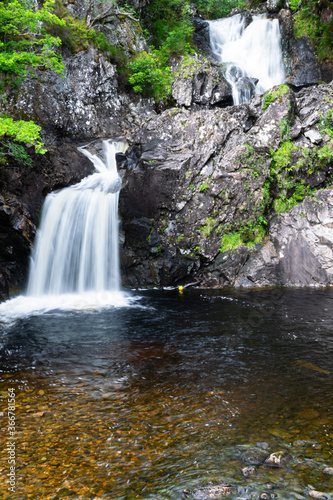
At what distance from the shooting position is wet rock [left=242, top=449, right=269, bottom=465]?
3055 millimetres

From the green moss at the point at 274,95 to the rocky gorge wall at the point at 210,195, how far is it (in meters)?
0.16

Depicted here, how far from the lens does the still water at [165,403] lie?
2939mm

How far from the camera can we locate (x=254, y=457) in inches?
122

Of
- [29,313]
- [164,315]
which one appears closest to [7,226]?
[29,313]

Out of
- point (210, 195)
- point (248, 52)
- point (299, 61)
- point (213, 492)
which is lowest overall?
point (213, 492)

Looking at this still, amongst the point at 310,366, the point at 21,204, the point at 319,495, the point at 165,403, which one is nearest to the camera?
the point at 319,495

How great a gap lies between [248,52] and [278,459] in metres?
22.7

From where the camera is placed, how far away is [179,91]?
57.2ft

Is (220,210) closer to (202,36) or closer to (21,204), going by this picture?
(21,204)

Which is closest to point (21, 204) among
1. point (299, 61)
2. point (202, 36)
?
point (299, 61)

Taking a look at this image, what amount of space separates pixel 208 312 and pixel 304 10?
65.2 feet

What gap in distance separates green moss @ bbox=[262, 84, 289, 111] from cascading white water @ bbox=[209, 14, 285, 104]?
13.8 feet

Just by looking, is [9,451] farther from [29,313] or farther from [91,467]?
[29,313]

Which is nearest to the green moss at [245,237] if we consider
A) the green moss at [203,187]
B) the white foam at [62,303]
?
the green moss at [203,187]
